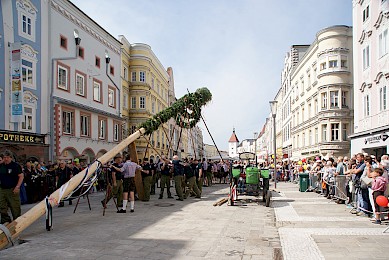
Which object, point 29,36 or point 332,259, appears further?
point 29,36

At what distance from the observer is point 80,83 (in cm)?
2656

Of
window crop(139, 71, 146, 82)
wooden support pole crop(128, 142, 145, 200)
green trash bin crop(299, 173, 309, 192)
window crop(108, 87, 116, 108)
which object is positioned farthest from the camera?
window crop(139, 71, 146, 82)

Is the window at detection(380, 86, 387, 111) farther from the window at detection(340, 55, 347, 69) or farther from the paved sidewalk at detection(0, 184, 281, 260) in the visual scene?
the window at detection(340, 55, 347, 69)

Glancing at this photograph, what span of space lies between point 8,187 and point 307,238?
23.6 feet

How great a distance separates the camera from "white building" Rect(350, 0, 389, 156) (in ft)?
63.8

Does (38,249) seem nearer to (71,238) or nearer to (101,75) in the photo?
(71,238)

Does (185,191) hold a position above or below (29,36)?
below

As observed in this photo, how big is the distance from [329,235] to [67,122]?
65.9ft

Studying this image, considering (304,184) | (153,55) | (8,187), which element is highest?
(153,55)

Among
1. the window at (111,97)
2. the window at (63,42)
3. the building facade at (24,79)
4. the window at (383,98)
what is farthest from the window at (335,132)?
the building facade at (24,79)

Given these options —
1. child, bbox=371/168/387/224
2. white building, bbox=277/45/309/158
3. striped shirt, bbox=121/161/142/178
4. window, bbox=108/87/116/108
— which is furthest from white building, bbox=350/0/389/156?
white building, bbox=277/45/309/158

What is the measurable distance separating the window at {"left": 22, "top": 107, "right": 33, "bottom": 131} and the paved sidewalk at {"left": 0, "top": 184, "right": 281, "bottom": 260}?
9.95 m

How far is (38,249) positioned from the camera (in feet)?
22.7

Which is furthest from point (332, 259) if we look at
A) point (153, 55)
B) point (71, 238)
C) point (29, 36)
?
point (153, 55)
